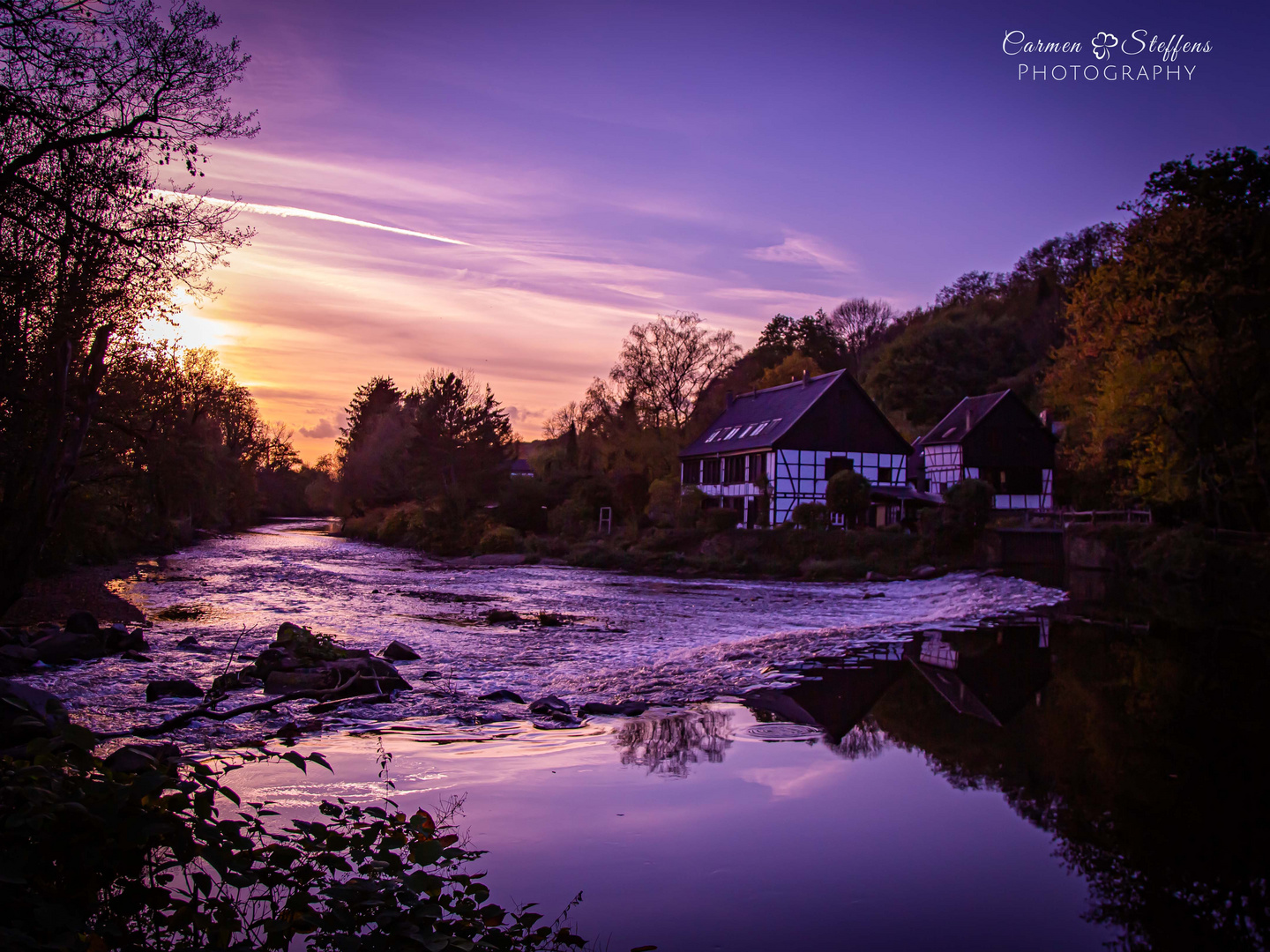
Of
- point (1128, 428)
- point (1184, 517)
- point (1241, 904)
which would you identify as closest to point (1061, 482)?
point (1184, 517)

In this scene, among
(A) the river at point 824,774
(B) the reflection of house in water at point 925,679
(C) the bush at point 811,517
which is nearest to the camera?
(A) the river at point 824,774

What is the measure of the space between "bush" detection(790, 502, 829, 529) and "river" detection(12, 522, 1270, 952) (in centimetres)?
2216

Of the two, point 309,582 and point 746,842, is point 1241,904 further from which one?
point 309,582

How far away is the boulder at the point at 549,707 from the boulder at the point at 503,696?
1.62 ft

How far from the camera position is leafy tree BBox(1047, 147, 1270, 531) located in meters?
29.9

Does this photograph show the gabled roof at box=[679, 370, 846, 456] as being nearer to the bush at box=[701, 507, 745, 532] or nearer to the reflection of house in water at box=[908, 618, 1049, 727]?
the bush at box=[701, 507, 745, 532]

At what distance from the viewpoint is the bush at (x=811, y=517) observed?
4078 centimetres

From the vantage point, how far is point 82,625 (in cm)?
1474

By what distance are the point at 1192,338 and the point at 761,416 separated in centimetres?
2580

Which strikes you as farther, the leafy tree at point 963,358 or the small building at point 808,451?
the leafy tree at point 963,358

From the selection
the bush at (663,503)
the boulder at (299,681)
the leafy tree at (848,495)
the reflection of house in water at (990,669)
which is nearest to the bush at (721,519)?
the bush at (663,503)

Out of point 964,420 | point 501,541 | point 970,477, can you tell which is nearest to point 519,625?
point 501,541

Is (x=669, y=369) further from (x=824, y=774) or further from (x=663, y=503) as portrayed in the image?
(x=824, y=774)

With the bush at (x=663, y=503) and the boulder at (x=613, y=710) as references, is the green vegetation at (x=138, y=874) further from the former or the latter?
the bush at (x=663, y=503)
